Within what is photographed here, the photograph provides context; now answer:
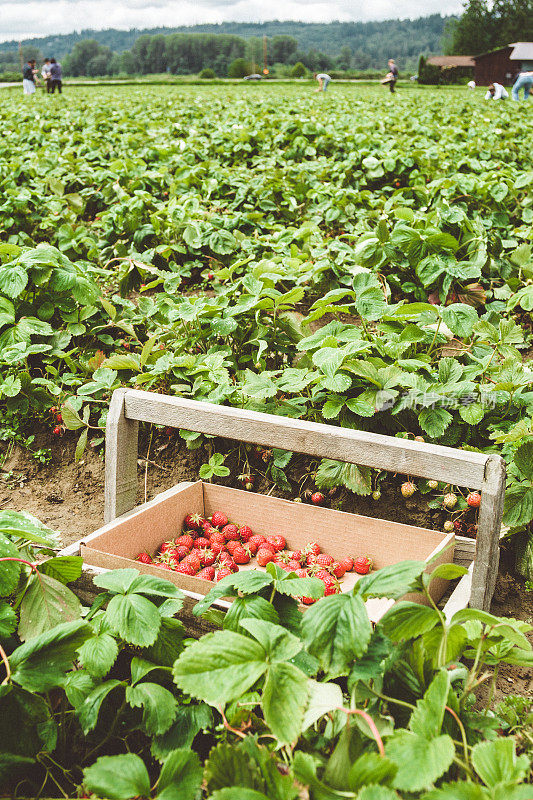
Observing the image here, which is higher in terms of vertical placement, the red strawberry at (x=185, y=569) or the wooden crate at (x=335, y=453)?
the wooden crate at (x=335, y=453)

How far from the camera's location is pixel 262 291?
3.01 metres

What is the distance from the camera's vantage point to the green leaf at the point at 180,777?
990 mm

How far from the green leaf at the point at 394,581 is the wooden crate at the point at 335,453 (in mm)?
560

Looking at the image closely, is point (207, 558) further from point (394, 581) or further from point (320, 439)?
point (394, 581)

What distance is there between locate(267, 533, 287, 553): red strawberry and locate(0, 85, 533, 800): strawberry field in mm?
76

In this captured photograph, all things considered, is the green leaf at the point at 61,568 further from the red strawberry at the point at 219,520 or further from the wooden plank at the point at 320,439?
the red strawberry at the point at 219,520

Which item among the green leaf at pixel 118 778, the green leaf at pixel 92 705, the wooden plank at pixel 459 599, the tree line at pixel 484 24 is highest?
the tree line at pixel 484 24

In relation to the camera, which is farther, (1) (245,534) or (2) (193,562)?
(1) (245,534)

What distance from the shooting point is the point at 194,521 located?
2434mm

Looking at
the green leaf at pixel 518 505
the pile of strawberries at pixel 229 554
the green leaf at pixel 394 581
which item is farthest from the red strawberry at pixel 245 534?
the green leaf at pixel 394 581

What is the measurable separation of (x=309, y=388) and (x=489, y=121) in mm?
9561

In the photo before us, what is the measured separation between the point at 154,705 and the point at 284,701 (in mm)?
346

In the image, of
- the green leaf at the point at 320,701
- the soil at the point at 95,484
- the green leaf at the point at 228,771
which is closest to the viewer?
the green leaf at the point at 228,771

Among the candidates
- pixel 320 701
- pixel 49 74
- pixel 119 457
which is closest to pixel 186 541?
pixel 119 457
